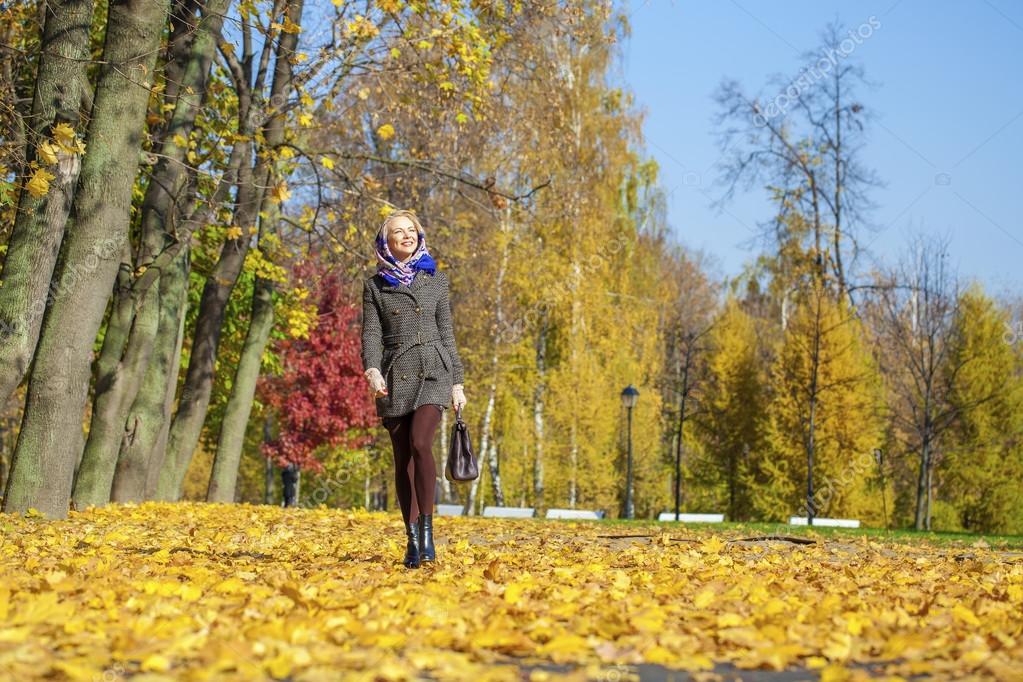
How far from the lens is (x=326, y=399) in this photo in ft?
130

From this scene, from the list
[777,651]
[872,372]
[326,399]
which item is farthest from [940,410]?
[777,651]

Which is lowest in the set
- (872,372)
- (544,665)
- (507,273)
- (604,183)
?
(544,665)

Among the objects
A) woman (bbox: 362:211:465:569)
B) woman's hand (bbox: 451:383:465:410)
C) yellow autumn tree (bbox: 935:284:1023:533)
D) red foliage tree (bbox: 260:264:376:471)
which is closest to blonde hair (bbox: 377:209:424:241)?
woman (bbox: 362:211:465:569)

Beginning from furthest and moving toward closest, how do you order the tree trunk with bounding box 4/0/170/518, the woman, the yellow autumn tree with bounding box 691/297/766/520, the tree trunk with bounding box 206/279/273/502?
1. the yellow autumn tree with bounding box 691/297/766/520
2. the tree trunk with bounding box 206/279/273/502
3. the tree trunk with bounding box 4/0/170/518
4. the woman

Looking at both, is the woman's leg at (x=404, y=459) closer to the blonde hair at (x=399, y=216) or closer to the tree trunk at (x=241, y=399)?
the blonde hair at (x=399, y=216)

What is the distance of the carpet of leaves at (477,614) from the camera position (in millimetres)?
4176

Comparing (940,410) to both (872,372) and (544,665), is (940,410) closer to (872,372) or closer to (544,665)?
(872,372)

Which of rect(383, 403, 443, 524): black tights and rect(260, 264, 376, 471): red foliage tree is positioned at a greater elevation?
rect(260, 264, 376, 471): red foliage tree

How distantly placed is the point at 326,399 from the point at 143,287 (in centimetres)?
2473

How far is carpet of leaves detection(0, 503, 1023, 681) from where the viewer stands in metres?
4.18

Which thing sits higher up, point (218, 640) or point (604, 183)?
point (604, 183)

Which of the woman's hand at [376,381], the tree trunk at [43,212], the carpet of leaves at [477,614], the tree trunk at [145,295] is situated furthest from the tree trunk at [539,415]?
the woman's hand at [376,381]

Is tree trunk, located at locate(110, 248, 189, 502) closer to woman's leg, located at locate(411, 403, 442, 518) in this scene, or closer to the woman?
the woman

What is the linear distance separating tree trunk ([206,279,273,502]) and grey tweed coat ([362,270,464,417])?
482 inches
